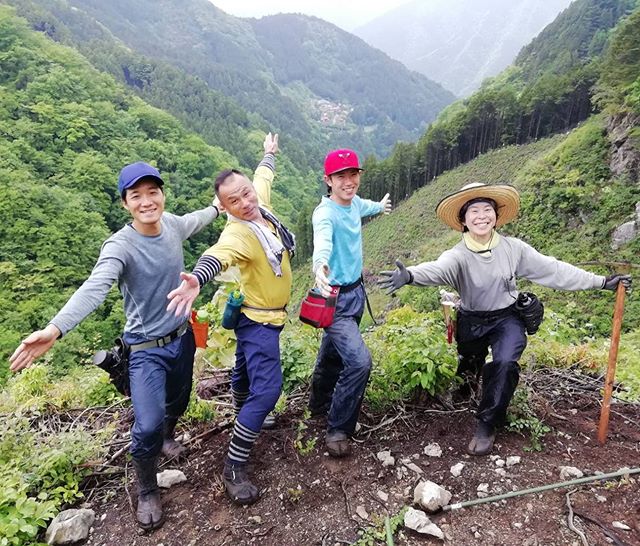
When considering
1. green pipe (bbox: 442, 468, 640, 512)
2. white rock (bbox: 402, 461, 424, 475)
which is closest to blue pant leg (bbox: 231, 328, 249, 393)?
white rock (bbox: 402, 461, 424, 475)

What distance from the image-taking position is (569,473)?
3.04 meters

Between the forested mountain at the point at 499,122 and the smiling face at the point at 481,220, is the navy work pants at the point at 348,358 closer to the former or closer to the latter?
the smiling face at the point at 481,220

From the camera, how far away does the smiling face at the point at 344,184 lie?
3.40 m

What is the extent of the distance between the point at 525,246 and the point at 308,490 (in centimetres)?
250

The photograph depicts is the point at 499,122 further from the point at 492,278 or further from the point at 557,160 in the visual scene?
the point at 492,278

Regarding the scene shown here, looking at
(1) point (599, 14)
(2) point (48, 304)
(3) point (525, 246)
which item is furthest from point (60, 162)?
(1) point (599, 14)

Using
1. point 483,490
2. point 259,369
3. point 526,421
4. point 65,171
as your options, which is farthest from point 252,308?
point 65,171

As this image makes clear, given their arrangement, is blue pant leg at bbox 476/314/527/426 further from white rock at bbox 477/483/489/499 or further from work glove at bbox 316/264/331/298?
work glove at bbox 316/264/331/298

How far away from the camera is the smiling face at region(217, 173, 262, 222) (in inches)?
119

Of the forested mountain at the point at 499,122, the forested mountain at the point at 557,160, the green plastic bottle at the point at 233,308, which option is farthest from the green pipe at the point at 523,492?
the forested mountain at the point at 499,122

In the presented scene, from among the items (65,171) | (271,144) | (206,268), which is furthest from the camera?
(65,171)

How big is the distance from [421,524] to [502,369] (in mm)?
1258

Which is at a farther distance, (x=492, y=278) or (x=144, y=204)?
(x=492, y=278)

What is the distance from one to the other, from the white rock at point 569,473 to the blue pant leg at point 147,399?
9.14ft
